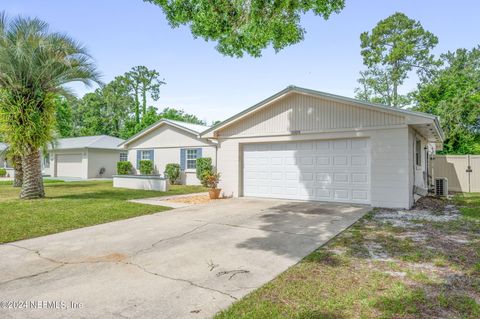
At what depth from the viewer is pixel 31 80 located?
1048cm

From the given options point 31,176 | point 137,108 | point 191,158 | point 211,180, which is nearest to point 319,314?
point 211,180

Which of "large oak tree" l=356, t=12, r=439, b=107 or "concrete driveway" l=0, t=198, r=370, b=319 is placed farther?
"large oak tree" l=356, t=12, r=439, b=107

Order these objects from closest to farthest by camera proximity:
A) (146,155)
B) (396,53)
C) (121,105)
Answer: (146,155) → (396,53) → (121,105)

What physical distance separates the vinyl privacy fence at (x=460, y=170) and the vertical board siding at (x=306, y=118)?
8551mm

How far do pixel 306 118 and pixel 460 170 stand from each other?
9771 mm

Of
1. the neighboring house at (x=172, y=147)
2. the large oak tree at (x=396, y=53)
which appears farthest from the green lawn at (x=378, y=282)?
the large oak tree at (x=396, y=53)

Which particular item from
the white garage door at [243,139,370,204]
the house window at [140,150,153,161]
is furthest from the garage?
the white garage door at [243,139,370,204]

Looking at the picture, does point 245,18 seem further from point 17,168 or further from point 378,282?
point 17,168

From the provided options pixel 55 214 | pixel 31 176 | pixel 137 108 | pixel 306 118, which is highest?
pixel 137 108

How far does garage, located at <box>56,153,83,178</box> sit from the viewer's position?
24.5 meters

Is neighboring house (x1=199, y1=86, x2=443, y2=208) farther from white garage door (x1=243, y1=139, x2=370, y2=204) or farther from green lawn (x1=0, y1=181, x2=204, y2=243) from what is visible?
green lawn (x1=0, y1=181, x2=204, y2=243)

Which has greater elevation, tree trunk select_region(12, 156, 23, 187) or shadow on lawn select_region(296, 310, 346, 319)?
tree trunk select_region(12, 156, 23, 187)

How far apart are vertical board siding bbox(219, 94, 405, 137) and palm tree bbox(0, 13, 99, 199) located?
666cm

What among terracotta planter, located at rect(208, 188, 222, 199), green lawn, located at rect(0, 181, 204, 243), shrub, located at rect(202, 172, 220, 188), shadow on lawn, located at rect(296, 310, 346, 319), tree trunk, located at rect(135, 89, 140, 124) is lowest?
shadow on lawn, located at rect(296, 310, 346, 319)
